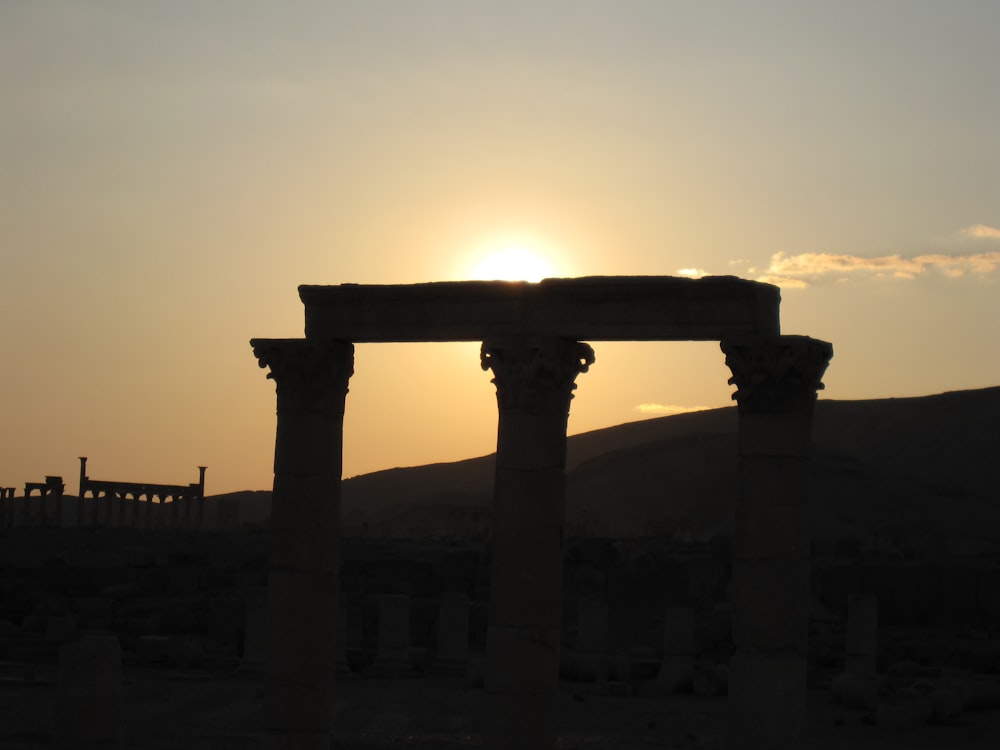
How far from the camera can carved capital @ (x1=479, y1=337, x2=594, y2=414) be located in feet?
49.0

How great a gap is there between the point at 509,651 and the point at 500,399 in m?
2.44

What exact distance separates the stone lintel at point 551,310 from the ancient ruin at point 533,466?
0.6 inches

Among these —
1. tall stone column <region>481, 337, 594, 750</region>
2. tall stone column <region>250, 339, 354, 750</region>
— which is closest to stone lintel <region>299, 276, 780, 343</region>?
tall stone column <region>481, 337, 594, 750</region>

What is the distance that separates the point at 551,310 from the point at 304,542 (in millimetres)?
3576

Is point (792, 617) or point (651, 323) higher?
point (651, 323)

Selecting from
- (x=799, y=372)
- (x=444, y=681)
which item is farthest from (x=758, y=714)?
(x=444, y=681)

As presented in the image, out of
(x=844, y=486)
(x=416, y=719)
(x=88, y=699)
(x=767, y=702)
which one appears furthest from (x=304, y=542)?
(x=844, y=486)

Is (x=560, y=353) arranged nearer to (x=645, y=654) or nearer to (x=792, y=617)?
(x=792, y=617)

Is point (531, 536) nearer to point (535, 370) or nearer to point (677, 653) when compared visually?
point (535, 370)

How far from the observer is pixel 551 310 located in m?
15.0

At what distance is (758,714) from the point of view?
13.8 m

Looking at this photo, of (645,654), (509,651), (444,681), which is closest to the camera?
(509,651)

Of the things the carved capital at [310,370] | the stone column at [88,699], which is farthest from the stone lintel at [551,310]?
the stone column at [88,699]

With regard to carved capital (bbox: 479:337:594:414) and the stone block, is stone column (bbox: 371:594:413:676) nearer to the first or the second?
carved capital (bbox: 479:337:594:414)
